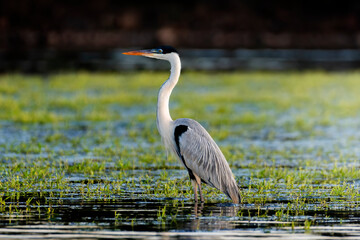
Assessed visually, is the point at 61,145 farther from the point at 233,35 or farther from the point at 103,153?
the point at 233,35

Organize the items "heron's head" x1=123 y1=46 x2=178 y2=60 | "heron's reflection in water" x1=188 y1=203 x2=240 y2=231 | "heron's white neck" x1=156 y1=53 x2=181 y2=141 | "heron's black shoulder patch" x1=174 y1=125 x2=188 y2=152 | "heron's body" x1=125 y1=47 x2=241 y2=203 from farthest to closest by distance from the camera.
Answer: "heron's head" x1=123 y1=46 x2=178 y2=60 → "heron's white neck" x1=156 y1=53 x2=181 y2=141 → "heron's black shoulder patch" x1=174 y1=125 x2=188 y2=152 → "heron's body" x1=125 y1=47 x2=241 y2=203 → "heron's reflection in water" x1=188 y1=203 x2=240 y2=231

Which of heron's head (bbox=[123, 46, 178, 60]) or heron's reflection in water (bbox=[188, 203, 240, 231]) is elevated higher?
heron's head (bbox=[123, 46, 178, 60])

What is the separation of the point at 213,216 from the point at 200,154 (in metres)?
1.07

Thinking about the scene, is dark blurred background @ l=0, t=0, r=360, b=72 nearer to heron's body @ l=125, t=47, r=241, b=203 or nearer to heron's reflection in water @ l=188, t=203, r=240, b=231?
heron's body @ l=125, t=47, r=241, b=203

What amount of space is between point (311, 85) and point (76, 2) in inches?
1428

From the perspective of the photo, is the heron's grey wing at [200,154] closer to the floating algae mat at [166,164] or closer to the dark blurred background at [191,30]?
the floating algae mat at [166,164]

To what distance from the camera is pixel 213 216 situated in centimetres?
777

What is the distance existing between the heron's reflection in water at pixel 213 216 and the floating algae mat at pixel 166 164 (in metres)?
0.01

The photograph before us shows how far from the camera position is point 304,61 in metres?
37.8

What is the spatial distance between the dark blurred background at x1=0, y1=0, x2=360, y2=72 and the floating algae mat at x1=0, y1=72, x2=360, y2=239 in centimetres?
1634

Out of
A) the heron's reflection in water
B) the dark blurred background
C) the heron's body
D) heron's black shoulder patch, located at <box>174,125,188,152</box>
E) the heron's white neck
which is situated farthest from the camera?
the dark blurred background

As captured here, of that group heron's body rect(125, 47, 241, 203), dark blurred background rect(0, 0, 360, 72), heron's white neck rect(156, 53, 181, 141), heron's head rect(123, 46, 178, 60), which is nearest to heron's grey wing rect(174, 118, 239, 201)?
heron's body rect(125, 47, 241, 203)

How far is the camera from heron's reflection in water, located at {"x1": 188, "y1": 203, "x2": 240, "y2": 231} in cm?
726

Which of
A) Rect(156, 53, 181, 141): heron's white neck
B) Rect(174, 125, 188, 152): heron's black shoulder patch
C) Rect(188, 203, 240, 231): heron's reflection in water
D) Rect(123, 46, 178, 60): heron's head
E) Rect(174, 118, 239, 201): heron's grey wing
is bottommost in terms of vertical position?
Rect(188, 203, 240, 231): heron's reflection in water
